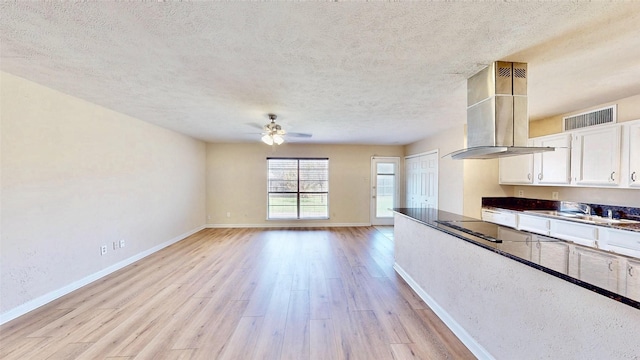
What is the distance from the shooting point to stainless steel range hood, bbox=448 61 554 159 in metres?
2.14

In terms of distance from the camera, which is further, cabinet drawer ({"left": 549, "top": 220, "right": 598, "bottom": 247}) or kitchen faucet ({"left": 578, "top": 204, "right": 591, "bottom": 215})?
kitchen faucet ({"left": 578, "top": 204, "right": 591, "bottom": 215})

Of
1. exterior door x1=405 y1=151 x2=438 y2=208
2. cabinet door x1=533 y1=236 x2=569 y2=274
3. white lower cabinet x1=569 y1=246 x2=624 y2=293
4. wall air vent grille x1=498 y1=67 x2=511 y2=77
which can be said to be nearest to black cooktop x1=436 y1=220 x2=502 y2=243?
cabinet door x1=533 y1=236 x2=569 y2=274

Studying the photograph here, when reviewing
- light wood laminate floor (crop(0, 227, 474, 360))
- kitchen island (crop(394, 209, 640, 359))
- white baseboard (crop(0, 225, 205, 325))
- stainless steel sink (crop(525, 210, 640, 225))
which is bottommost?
light wood laminate floor (crop(0, 227, 474, 360))

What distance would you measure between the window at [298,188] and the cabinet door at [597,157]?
4.99 metres

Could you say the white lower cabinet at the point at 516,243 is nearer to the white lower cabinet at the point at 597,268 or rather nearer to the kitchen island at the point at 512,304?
the kitchen island at the point at 512,304

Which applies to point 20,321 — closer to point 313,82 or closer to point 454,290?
point 313,82

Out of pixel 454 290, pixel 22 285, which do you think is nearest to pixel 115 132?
pixel 22 285

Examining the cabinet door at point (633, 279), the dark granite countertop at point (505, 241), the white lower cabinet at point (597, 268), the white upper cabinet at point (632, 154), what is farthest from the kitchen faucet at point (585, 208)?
the cabinet door at point (633, 279)

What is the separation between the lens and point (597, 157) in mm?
3125

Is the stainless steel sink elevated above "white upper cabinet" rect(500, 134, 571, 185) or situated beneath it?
situated beneath

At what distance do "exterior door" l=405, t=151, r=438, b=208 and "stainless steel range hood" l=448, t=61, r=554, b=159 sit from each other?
3125 mm

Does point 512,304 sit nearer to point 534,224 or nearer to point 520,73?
point 520,73

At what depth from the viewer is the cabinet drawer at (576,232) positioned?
9.53 feet

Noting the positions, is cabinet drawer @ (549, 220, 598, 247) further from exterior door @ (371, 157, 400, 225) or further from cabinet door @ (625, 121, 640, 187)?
exterior door @ (371, 157, 400, 225)
